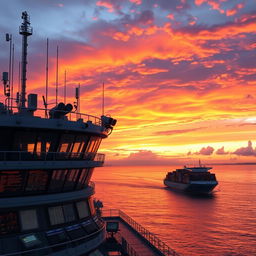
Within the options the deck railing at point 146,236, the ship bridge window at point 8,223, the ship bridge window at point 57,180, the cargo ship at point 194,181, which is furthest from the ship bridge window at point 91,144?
the cargo ship at point 194,181

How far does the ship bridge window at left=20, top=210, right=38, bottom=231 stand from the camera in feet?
62.2

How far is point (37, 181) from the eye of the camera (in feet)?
64.7

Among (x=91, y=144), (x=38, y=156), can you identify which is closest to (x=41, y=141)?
(x=38, y=156)

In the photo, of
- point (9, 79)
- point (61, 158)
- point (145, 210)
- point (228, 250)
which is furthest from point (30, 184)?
point (145, 210)

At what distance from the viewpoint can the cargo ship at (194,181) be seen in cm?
14638

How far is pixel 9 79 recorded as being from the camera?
26.8m

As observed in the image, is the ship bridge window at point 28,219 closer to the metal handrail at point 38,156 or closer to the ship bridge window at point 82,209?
the metal handrail at point 38,156

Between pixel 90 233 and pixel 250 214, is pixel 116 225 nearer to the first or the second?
pixel 90 233

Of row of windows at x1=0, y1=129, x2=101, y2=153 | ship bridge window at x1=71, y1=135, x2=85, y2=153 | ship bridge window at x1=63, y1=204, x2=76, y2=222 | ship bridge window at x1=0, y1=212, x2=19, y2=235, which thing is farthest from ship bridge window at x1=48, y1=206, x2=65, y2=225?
ship bridge window at x1=71, y1=135, x2=85, y2=153

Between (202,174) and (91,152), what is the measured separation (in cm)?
14221

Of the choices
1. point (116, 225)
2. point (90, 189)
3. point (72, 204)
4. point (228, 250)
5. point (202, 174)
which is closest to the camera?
point (72, 204)

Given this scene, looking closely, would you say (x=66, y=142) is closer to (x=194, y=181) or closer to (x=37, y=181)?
(x=37, y=181)

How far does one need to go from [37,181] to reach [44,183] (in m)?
0.56

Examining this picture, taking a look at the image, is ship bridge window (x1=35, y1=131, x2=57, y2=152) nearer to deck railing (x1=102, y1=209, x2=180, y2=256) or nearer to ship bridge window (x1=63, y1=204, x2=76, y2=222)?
ship bridge window (x1=63, y1=204, x2=76, y2=222)
